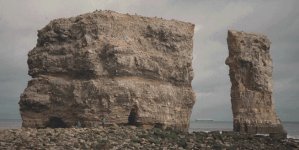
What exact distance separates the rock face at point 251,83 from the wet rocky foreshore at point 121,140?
8.79 metres

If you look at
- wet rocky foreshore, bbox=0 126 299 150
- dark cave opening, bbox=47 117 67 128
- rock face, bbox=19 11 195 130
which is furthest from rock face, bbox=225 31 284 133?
dark cave opening, bbox=47 117 67 128

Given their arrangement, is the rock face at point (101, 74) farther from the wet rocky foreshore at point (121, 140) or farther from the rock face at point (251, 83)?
the rock face at point (251, 83)

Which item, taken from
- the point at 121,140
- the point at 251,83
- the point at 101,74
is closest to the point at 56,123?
the point at 101,74

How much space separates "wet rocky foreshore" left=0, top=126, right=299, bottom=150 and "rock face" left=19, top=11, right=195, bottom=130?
1.93 m

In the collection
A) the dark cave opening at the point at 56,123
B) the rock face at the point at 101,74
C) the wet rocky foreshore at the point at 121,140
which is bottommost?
the wet rocky foreshore at the point at 121,140

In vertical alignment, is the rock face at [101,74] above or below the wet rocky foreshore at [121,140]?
above

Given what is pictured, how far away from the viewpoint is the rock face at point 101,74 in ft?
100.0

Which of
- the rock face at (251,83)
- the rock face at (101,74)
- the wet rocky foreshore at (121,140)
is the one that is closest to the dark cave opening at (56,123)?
the rock face at (101,74)

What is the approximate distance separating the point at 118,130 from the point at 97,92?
3.31 m

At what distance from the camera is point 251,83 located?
4116 cm

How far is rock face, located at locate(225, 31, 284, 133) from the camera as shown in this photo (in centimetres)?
4019

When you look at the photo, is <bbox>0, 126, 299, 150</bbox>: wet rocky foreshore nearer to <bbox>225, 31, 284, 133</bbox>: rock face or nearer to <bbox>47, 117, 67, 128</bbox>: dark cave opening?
<bbox>47, 117, 67, 128</bbox>: dark cave opening

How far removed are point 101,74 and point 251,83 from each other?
1486 cm

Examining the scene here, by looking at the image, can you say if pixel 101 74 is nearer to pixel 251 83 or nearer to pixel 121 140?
pixel 121 140
